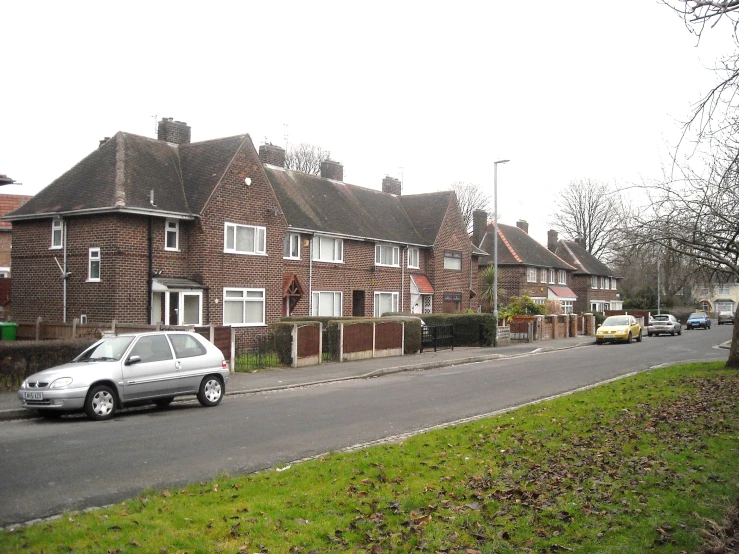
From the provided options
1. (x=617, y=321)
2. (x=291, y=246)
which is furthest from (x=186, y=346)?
(x=617, y=321)

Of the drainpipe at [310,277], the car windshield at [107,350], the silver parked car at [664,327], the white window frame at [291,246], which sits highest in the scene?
the white window frame at [291,246]

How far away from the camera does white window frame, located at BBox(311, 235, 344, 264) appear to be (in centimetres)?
3453

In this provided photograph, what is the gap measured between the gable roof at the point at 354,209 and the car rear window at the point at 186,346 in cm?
1763

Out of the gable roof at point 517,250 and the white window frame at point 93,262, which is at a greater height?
the gable roof at point 517,250

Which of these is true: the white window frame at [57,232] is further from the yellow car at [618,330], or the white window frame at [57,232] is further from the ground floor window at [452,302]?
the yellow car at [618,330]

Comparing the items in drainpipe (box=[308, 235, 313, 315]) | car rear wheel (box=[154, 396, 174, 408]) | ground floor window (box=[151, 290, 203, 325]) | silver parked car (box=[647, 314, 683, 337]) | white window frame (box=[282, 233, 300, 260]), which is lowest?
car rear wheel (box=[154, 396, 174, 408])

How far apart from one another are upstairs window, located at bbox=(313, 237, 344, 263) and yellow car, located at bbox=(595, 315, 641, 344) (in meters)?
15.3

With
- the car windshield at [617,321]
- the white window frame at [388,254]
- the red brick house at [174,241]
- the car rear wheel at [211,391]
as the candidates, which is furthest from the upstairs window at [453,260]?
the car rear wheel at [211,391]

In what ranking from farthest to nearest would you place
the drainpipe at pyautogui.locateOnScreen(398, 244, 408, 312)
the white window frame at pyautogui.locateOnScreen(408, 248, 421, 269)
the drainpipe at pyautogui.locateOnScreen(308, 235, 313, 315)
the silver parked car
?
the silver parked car, the white window frame at pyautogui.locateOnScreen(408, 248, 421, 269), the drainpipe at pyautogui.locateOnScreen(398, 244, 408, 312), the drainpipe at pyautogui.locateOnScreen(308, 235, 313, 315)

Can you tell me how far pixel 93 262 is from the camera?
26219 mm

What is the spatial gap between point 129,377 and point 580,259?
64.7 meters

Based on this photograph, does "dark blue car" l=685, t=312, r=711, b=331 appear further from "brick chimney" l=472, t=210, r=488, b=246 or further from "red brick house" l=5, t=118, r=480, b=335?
"red brick house" l=5, t=118, r=480, b=335

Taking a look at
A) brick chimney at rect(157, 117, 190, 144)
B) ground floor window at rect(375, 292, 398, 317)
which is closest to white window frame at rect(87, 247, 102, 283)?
brick chimney at rect(157, 117, 190, 144)

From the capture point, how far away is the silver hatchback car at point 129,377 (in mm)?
13086
